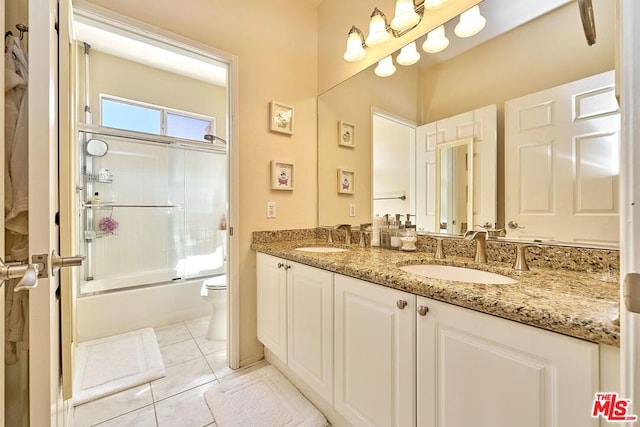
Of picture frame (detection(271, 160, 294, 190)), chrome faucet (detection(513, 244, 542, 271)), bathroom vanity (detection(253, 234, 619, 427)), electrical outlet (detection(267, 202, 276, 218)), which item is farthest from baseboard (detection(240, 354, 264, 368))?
chrome faucet (detection(513, 244, 542, 271))

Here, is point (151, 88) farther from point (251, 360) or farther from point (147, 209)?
point (251, 360)

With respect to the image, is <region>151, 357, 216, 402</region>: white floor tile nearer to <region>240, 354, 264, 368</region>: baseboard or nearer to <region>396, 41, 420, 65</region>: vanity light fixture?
<region>240, 354, 264, 368</region>: baseboard

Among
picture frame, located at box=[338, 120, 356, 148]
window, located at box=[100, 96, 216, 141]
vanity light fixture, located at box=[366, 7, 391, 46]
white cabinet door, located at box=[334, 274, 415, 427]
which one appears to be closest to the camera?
white cabinet door, located at box=[334, 274, 415, 427]

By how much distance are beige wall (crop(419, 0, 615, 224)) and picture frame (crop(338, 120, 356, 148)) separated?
2.05 feet

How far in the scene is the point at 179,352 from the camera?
6.52 feet

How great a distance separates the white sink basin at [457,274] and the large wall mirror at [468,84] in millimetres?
255

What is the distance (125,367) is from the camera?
1765mm

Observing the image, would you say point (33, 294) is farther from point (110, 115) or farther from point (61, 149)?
point (110, 115)

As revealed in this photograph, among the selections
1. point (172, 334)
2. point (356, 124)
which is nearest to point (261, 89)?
point (356, 124)

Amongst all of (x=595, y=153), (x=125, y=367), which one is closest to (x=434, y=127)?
(x=595, y=153)

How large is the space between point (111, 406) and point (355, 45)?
8.56 ft

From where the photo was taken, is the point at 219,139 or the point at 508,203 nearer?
the point at 508,203

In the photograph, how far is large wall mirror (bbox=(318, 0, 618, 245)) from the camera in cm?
104

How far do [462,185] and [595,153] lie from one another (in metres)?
0.50
